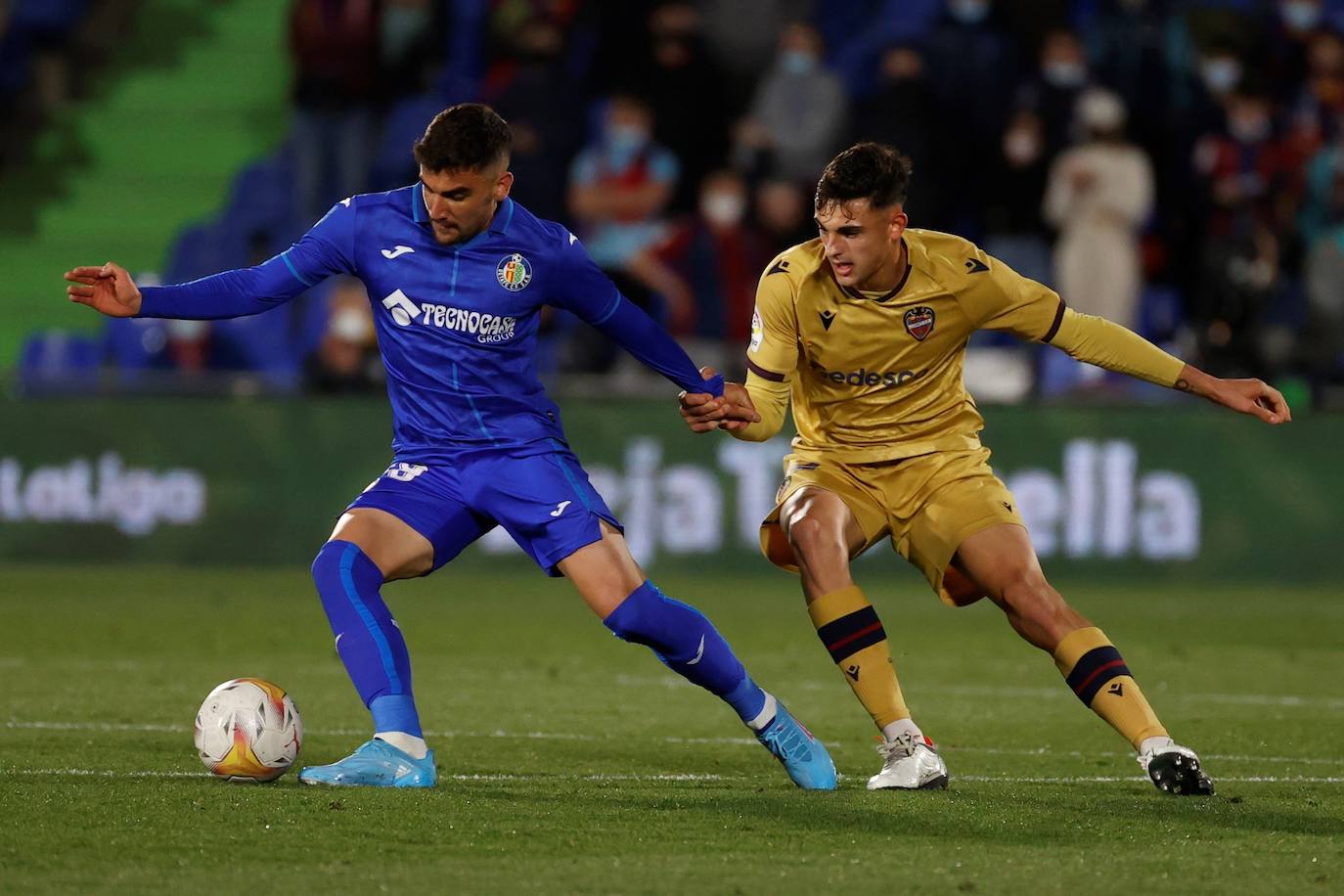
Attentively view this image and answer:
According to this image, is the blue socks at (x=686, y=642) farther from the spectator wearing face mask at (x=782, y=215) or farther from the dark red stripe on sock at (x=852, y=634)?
the spectator wearing face mask at (x=782, y=215)

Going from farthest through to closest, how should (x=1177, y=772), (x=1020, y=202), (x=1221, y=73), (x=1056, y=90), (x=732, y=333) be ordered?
1. (x=1221, y=73)
2. (x=1056, y=90)
3. (x=1020, y=202)
4. (x=732, y=333)
5. (x=1177, y=772)

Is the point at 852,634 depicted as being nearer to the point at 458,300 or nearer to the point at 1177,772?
the point at 1177,772

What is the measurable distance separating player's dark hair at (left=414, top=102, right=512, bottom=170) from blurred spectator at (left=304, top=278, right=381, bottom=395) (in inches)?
340


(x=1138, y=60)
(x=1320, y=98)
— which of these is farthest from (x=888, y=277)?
(x=1320, y=98)

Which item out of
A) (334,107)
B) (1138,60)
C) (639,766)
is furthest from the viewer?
(334,107)

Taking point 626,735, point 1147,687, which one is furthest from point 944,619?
point 626,735

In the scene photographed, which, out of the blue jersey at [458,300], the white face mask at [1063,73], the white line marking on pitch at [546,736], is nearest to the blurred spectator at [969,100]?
the white face mask at [1063,73]

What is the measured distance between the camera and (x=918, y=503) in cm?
707

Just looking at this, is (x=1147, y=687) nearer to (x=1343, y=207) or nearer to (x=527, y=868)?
(x=527, y=868)

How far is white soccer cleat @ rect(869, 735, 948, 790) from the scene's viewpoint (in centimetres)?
655

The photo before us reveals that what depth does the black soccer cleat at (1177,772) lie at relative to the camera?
255 inches

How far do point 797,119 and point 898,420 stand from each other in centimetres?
991

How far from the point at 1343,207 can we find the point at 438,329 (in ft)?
36.0

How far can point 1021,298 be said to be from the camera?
7.06m
